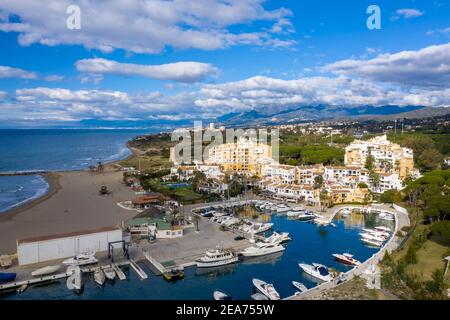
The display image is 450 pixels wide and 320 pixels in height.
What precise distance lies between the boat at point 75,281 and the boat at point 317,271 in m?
8.78

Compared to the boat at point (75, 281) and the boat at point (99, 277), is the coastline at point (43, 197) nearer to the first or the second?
the boat at point (75, 281)

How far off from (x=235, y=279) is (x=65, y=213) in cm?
1421

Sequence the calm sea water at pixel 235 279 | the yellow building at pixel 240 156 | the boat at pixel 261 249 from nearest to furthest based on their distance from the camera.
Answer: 1. the calm sea water at pixel 235 279
2. the boat at pixel 261 249
3. the yellow building at pixel 240 156

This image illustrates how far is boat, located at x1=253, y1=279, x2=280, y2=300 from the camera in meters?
13.2

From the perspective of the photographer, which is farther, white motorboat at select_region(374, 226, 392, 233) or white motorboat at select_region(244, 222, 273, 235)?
white motorboat at select_region(374, 226, 392, 233)

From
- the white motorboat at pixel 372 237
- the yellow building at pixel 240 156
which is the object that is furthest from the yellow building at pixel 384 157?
the white motorboat at pixel 372 237

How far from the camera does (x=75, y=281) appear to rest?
1380 centimetres

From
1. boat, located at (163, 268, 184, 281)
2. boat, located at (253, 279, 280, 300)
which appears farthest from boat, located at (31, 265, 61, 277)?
boat, located at (253, 279, 280, 300)

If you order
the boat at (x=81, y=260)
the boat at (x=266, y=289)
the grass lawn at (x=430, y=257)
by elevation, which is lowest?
the boat at (x=266, y=289)

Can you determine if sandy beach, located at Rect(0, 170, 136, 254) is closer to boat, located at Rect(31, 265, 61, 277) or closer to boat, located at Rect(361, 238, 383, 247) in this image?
boat, located at Rect(31, 265, 61, 277)

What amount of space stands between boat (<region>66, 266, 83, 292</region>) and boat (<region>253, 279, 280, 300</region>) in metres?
6.37

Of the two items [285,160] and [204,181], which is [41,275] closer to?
[204,181]

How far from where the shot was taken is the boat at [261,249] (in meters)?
17.7

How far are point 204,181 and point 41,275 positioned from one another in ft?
66.5
